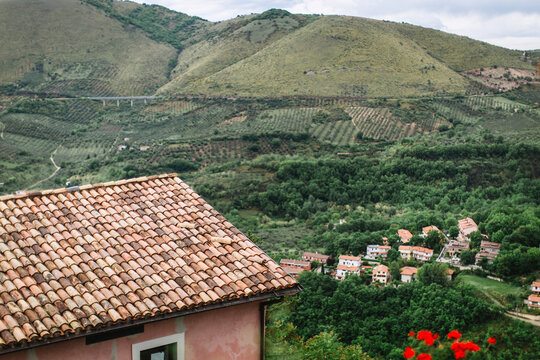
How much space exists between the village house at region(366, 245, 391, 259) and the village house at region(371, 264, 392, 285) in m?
3.01

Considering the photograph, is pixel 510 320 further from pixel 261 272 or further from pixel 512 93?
pixel 512 93

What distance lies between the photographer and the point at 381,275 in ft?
101

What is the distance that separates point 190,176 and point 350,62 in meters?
33.3

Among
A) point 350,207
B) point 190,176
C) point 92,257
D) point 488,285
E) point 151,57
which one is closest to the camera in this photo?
point 92,257

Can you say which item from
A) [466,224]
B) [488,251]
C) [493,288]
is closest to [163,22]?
[466,224]

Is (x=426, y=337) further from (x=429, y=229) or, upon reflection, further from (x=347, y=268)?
(x=429, y=229)

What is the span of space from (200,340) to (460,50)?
3468 inches

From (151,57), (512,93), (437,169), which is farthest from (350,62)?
(151,57)

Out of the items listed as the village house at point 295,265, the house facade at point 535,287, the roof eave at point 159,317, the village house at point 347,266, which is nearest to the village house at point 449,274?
the house facade at point 535,287

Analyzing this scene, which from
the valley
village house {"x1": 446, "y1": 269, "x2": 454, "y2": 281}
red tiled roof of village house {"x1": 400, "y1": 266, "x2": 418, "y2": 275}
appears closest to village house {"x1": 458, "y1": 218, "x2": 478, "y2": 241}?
the valley

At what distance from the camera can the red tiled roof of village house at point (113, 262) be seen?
14.9 feet

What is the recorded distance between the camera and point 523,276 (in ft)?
98.9

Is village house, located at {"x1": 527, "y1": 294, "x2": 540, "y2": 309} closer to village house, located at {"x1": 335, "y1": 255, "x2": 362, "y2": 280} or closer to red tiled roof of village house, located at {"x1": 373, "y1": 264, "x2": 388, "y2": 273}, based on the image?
red tiled roof of village house, located at {"x1": 373, "y1": 264, "x2": 388, "y2": 273}

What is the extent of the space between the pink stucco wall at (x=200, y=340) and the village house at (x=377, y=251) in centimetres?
2980
